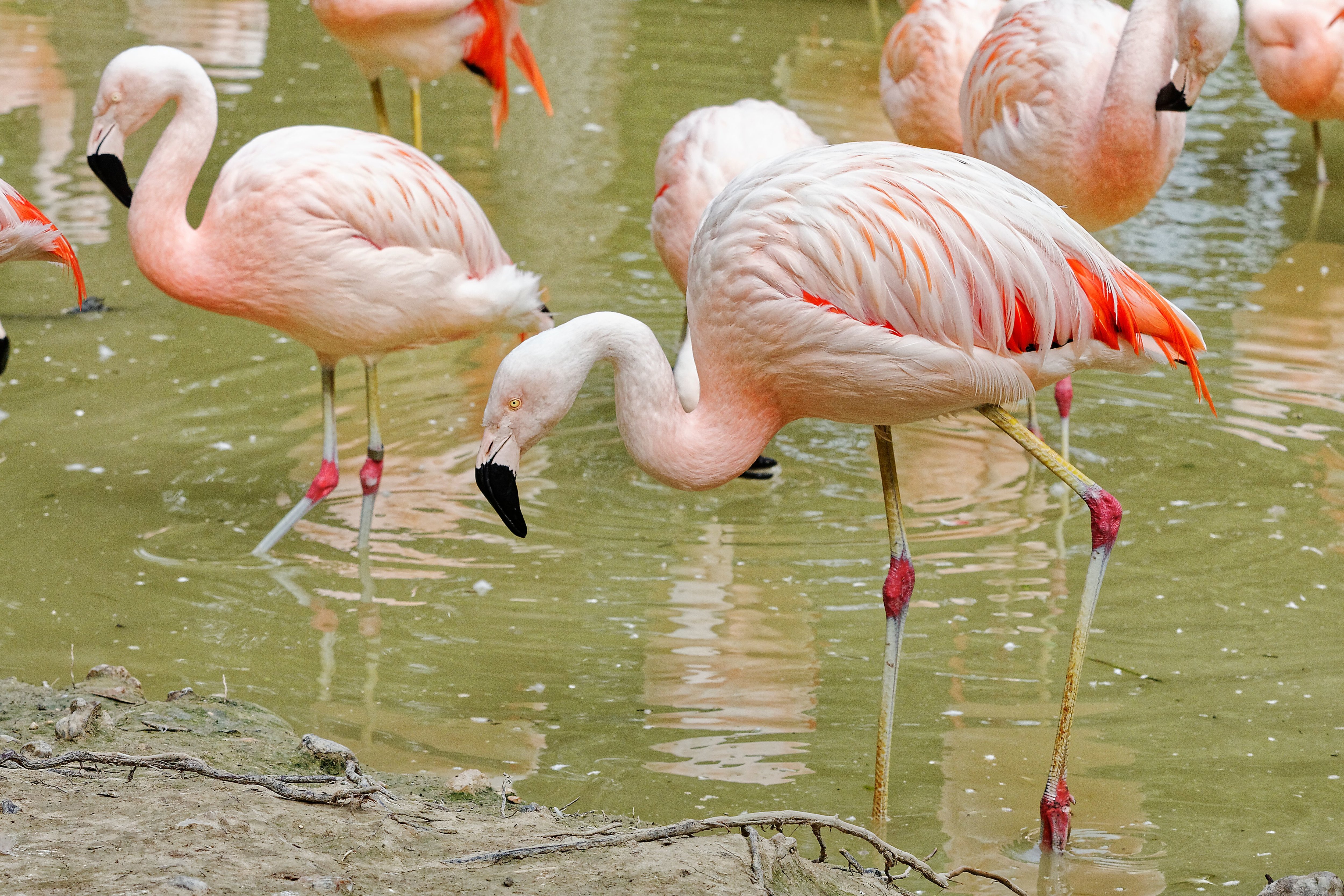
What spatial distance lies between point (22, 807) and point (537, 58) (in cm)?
957

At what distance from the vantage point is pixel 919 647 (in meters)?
4.01

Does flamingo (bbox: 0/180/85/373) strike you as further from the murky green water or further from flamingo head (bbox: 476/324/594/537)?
flamingo head (bbox: 476/324/594/537)

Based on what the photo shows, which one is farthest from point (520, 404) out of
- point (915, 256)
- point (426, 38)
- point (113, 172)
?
point (426, 38)

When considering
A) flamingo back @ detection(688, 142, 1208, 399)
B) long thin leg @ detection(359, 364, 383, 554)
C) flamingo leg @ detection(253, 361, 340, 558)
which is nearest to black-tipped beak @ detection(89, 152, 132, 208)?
flamingo leg @ detection(253, 361, 340, 558)

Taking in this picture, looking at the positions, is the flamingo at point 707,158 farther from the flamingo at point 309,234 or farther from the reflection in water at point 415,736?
the reflection in water at point 415,736

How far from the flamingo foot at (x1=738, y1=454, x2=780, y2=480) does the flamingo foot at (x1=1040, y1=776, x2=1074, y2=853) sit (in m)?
2.10

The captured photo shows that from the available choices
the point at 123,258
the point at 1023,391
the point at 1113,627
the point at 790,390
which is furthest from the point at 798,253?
the point at 123,258

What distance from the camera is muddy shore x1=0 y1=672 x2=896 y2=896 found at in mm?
2236

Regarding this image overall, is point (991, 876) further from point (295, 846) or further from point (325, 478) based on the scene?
point (325, 478)

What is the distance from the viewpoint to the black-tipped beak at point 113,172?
14.4 feet

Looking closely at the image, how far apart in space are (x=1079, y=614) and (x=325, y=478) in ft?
7.81

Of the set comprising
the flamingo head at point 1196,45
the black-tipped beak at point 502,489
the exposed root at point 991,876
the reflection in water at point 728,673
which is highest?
the flamingo head at point 1196,45

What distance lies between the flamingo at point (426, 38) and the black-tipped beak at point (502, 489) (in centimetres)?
370

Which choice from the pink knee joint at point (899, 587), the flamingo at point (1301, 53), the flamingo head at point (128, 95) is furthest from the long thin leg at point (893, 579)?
the flamingo at point (1301, 53)
